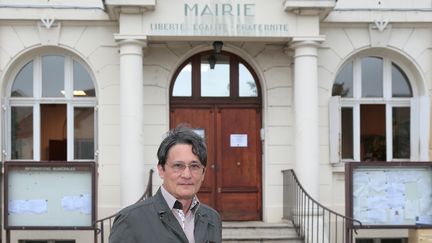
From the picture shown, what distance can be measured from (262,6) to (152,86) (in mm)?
2330

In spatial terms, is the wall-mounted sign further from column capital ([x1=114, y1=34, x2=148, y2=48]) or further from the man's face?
the man's face

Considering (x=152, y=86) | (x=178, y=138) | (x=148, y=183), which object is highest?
(x=152, y=86)

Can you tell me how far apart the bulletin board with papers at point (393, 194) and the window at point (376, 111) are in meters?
2.13

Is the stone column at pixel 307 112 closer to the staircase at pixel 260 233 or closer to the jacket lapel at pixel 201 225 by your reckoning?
the staircase at pixel 260 233

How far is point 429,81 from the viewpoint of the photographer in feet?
35.6

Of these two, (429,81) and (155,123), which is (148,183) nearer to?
(155,123)

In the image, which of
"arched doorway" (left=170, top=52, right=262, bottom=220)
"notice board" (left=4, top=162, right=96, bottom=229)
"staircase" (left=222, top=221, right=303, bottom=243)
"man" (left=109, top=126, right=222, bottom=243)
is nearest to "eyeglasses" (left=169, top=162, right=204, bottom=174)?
"man" (left=109, top=126, right=222, bottom=243)

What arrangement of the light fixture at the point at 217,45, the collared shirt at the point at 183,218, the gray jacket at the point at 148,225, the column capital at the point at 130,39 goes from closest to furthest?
the gray jacket at the point at 148,225
the collared shirt at the point at 183,218
the column capital at the point at 130,39
the light fixture at the point at 217,45

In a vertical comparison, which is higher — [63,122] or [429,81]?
[429,81]

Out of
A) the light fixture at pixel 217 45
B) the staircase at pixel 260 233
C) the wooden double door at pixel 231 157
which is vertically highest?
the light fixture at pixel 217 45

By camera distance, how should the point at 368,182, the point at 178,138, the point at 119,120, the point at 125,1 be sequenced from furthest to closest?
the point at 119,120 → the point at 125,1 → the point at 368,182 → the point at 178,138

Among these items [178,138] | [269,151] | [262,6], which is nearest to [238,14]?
[262,6]

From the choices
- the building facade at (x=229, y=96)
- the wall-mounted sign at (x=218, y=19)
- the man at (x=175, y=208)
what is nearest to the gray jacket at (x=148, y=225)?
the man at (x=175, y=208)

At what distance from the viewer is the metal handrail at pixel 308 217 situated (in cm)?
913
